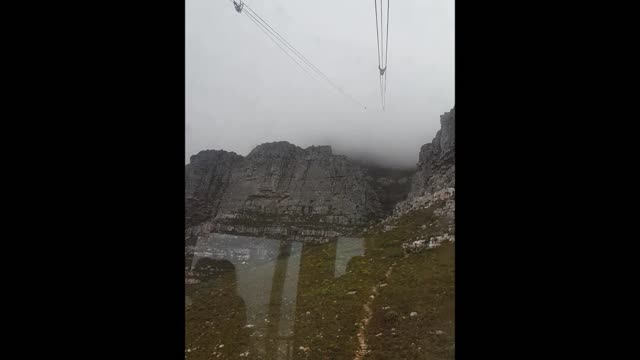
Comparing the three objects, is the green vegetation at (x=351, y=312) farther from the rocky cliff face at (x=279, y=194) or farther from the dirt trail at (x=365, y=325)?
the rocky cliff face at (x=279, y=194)

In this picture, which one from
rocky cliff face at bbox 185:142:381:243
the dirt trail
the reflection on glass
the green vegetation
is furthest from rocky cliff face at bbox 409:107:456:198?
the dirt trail

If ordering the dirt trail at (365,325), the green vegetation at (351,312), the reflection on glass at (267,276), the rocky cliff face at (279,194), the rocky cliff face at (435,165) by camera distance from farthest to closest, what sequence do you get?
1. the rocky cliff face at (279,194)
2. the rocky cliff face at (435,165)
3. the reflection on glass at (267,276)
4. the green vegetation at (351,312)
5. the dirt trail at (365,325)

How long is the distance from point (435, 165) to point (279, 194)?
17996 mm

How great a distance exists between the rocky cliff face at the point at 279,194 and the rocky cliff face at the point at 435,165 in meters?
5.09

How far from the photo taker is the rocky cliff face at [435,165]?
2981cm

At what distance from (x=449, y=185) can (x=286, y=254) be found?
47.5 ft

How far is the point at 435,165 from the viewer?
110 feet

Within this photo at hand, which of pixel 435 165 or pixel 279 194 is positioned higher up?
pixel 435 165

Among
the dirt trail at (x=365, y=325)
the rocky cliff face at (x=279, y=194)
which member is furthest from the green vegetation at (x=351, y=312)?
the rocky cliff face at (x=279, y=194)

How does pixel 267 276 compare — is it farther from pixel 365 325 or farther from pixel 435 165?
pixel 435 165

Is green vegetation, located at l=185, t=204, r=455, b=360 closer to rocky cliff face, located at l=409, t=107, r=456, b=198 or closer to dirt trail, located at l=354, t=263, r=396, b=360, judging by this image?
dirt trail, located at l=354, t=263, r=396, b=360

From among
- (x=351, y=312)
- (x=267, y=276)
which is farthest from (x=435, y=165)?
(x=351, y=312)
